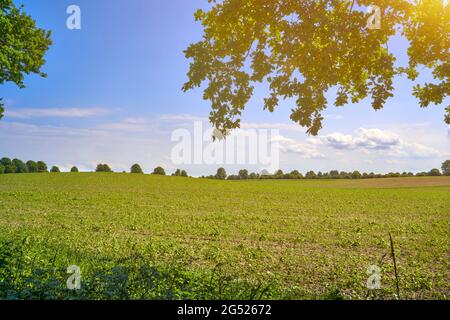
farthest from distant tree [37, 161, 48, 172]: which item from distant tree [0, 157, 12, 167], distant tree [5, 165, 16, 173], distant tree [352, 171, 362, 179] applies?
distant tree [352, 171, 362, 179]

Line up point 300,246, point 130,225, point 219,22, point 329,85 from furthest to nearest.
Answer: point 130,225 < point 300,246 < point 329,85 < point 219,22

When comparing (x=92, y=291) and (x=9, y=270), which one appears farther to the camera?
(x=9, y=270)

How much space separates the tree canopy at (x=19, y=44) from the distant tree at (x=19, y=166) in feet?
353

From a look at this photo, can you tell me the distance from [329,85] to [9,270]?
36.1 feet

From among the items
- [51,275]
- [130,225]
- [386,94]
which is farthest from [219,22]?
[130,225]

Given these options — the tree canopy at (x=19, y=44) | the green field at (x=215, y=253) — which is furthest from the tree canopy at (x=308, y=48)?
the tree canopy at (x=19, y=44)

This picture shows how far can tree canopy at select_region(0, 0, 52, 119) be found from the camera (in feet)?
81.1

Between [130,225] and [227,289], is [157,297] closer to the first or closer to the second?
[227,289]

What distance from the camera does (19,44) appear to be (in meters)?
25.5

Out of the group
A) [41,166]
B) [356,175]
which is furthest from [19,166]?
[356,175]

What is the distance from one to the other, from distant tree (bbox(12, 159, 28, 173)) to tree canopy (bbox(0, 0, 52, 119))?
108 m

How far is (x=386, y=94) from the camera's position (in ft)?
40.5

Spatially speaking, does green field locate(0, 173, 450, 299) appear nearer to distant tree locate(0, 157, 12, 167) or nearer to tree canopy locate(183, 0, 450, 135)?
tree canopy locate(183, 0, 450, 135)

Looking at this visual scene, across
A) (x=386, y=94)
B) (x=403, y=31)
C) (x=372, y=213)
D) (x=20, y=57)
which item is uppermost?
(x=20, y=57)
